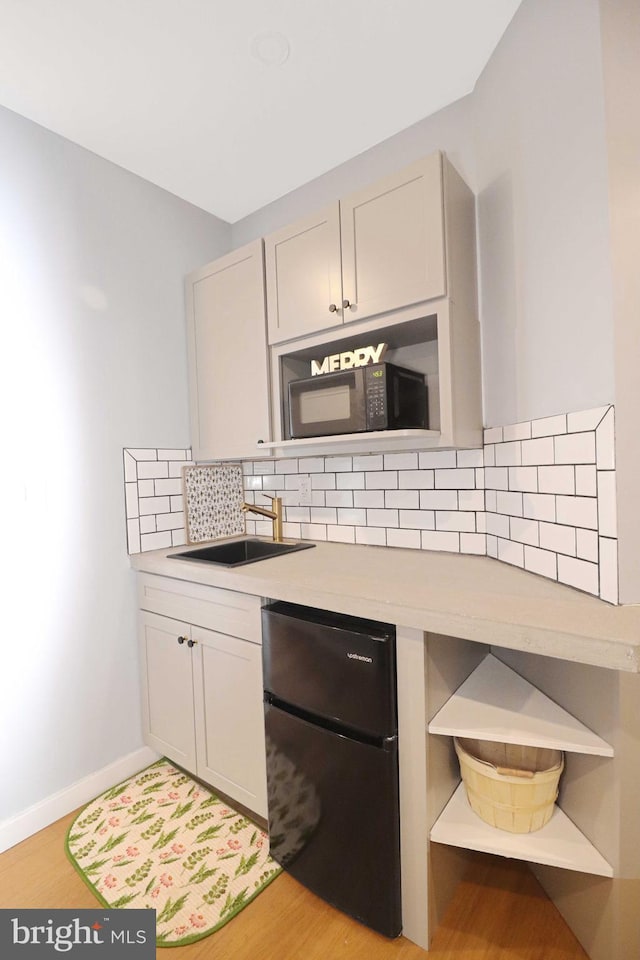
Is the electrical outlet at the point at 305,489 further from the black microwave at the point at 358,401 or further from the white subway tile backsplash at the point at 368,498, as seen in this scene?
the black microwave at the point at 358,401

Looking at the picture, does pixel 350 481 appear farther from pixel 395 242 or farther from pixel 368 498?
pixel 395 242

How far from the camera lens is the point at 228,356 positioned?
210cm

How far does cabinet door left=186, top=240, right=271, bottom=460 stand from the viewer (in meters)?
1.97

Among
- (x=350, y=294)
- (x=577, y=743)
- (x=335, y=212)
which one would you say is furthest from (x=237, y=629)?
(x=335, y=212)

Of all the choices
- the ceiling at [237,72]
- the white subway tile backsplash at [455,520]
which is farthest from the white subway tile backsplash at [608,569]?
the ceiling at [237,72]

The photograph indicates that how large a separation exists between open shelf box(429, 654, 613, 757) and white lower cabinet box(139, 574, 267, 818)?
0.65 meters

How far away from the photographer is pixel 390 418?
1.56 metres

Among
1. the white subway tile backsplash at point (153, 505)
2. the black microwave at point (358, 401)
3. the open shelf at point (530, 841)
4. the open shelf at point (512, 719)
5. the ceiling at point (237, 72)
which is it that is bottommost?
the open shelf at point (530, 841)

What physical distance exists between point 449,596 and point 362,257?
4.02ft

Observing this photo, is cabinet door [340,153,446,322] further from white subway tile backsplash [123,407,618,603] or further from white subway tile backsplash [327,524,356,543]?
white subway tile backsplash [327,524,356,543]

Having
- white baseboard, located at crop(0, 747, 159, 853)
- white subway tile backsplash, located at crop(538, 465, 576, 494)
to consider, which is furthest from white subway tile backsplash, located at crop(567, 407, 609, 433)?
white baseboard, located at crop(0, 747, 159, 853)

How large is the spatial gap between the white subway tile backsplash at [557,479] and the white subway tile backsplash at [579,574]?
191 mm

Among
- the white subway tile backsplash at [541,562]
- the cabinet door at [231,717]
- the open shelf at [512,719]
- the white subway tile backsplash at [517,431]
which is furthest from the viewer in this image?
the cabinet door at [231,717]

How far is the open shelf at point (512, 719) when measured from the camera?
106 cm
